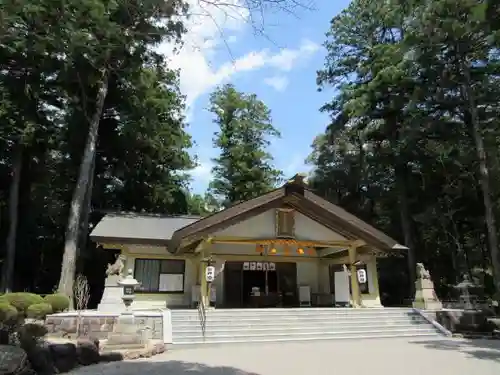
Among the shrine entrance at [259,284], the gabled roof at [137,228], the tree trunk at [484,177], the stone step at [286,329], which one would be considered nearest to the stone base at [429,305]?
the stone step at [286,329]

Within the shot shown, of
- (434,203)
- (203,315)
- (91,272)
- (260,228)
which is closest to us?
(203,315)

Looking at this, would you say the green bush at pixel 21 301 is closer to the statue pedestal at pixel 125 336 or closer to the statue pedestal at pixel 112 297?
the statue pedestal at pixel 112 297

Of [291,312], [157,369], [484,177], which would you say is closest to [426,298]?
[291,312]

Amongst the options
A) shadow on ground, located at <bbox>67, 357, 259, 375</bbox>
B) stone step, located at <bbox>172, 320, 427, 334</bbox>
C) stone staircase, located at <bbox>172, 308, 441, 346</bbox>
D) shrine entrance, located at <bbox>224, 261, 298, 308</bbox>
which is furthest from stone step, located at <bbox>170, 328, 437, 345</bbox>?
shrine entrance, located at <bbox>224, 261, 298, 308</bbox>

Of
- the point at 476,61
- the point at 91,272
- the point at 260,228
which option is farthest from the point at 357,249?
the point at 91,272

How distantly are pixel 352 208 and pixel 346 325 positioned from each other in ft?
46.8

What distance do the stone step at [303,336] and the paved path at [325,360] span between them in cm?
73

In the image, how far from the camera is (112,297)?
1229cm

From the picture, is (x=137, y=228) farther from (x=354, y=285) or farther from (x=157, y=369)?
(x=157, y=369)

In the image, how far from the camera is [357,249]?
15297 mm

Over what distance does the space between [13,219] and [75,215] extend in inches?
240

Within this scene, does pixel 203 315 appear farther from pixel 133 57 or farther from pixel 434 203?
pixel 434 203

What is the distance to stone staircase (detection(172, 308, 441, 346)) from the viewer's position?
10375mm

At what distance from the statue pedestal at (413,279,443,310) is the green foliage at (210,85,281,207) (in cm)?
1554
